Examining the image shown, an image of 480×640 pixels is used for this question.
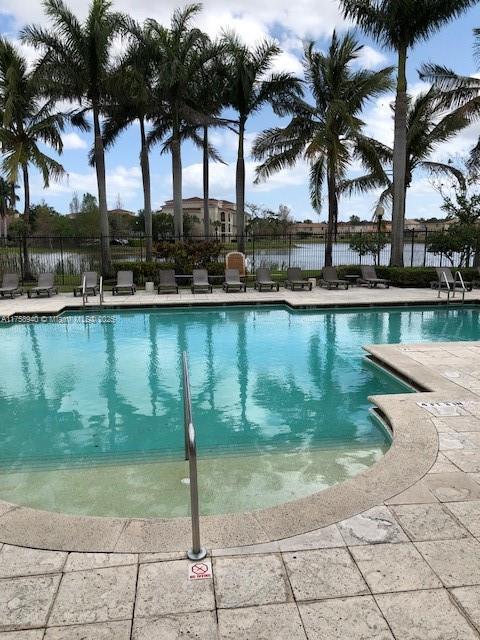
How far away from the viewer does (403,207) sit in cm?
1869

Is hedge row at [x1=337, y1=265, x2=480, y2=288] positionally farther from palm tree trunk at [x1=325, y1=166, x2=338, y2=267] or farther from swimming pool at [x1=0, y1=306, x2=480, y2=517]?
swimming pool at [x1=0, y1=306, x2=480, y2=517]

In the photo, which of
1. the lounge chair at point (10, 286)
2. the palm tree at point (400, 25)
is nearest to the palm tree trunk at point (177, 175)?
the lounge chair at point (10, 286)

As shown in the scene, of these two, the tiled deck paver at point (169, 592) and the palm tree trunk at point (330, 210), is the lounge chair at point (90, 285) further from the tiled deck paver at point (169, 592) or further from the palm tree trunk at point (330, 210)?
the tiled deck paver at point (169, 592)

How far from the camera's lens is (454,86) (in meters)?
18.7

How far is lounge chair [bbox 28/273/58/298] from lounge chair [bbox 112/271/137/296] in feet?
6.63

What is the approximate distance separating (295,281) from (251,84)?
8.38 metres

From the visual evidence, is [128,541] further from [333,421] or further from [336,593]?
[333,421]

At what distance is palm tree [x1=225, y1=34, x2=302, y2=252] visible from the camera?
19.3 metres

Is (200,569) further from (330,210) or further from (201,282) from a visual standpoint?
(330,210)

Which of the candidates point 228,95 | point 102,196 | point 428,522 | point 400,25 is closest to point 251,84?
point 228,95

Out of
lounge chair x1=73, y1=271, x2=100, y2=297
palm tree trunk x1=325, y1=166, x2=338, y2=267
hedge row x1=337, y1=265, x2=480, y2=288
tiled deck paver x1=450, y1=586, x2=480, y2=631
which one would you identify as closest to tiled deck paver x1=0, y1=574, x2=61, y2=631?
tiled deck paver x1=450, y1=586, x2=480, y2=631

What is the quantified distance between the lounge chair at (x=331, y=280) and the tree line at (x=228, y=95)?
245 centimetres

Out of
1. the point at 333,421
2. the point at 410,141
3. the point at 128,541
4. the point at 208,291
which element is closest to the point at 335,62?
the point at 410,141

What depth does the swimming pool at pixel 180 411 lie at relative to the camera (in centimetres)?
452
